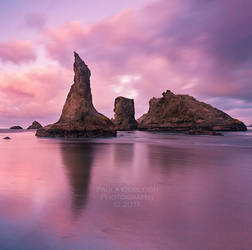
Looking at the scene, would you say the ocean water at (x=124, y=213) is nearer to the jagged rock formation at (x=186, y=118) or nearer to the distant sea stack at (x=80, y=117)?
the distant sea stack at (x=80, y=117)

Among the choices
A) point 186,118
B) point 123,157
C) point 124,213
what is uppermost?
point 186,118

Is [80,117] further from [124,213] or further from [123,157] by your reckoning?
[124,213]

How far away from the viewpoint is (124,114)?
548 feet

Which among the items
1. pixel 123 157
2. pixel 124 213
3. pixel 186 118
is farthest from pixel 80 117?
pixel 186 118

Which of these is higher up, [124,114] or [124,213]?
[124,114]

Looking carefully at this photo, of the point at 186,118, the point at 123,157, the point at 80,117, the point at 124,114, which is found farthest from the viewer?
the point at 124,114

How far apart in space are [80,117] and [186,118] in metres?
111

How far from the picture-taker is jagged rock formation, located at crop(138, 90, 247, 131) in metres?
157

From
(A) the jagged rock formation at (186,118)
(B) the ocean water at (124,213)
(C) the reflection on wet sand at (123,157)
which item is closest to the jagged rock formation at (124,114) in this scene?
(A) the jagged rock formation at (186,118)

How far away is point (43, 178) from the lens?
45.7ft

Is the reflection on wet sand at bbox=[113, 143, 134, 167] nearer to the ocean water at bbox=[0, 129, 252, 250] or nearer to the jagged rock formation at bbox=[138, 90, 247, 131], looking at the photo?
the ocean water at bbox=[0, 129, 252, 250]

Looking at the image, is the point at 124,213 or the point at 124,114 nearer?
the point at 124,213

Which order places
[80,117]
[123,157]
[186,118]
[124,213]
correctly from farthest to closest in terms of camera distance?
[186,118]
[80,117]
[123,157]
[124,213]

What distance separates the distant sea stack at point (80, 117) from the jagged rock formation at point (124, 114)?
89008 mm
